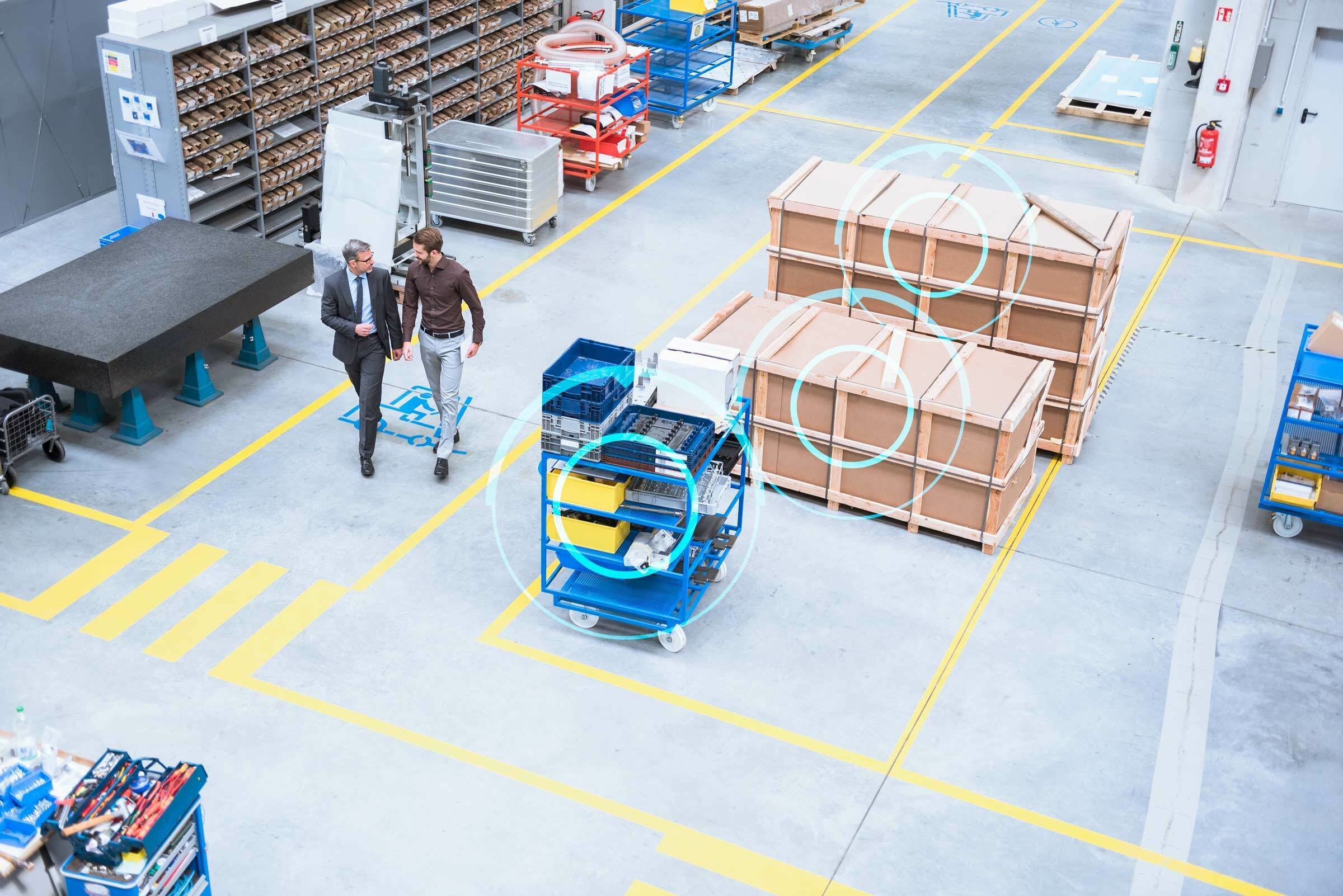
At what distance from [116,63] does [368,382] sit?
4.74m

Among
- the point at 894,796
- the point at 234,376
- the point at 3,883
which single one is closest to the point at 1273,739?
the point at 894,796

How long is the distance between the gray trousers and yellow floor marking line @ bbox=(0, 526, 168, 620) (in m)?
2.10

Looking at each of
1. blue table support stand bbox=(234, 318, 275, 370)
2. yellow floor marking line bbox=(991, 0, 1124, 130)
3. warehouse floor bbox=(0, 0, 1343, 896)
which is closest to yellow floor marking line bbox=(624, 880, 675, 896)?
warehouse floor bbox=(0, 0, 1343, 896)

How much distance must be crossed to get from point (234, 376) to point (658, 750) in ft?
18.6

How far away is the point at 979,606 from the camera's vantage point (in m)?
9.12

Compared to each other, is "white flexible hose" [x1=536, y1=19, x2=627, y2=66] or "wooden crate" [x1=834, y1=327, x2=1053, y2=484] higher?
"white flexible hose" [x1=536, y1=19, x2=627, y2=66]

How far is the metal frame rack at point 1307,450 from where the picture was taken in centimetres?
959

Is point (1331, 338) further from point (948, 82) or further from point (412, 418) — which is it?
point (948, 82)

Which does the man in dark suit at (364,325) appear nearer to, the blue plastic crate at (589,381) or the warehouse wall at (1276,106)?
the blue plastic crate at (589,381)

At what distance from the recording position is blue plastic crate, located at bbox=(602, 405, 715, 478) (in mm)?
8008

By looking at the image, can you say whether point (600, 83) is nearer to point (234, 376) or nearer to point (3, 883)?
point (234, 376)

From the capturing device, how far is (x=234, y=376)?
11.4 metres

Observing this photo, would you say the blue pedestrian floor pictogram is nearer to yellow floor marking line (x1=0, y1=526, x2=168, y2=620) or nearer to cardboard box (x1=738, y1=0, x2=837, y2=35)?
yellow floor marking line (x1=0, y1=526, x2=168, y2=620)

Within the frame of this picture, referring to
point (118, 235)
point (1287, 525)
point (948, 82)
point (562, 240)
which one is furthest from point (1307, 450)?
point (948, 82)
